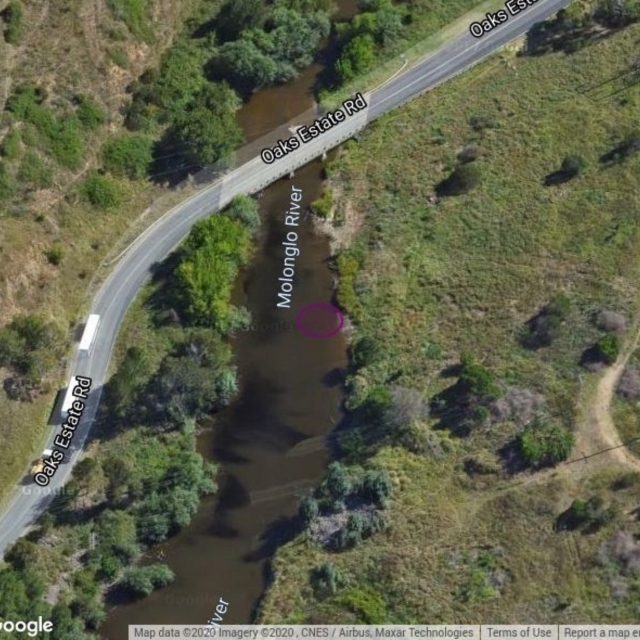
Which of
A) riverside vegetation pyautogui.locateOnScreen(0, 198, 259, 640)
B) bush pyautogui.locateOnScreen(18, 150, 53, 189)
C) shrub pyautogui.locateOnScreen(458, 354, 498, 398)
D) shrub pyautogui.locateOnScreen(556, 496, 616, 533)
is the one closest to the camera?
shrub pyautogui.locateOnScreen(556, 496, 616, 533)

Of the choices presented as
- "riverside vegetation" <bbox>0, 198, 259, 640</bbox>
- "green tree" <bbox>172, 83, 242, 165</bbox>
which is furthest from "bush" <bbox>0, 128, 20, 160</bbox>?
"riverside vegetation" <bbox>0, 198, 259, 640</bbox>

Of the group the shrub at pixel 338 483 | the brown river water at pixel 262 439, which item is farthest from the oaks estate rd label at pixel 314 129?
the shrub at pixel 338 483

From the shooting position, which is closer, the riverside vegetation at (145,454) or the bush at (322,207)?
the riverside vegetation at (145,454)

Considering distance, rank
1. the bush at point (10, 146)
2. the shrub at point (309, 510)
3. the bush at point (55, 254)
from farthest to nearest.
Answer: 1. the bush at point (10, 146)
2. the bush at point (55, 254)
3. the shrub at point (309, 510)

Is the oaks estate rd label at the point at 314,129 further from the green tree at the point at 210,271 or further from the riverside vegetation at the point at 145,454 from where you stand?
the green tree at the point at 210,271

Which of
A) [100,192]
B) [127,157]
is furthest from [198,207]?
[100,192]

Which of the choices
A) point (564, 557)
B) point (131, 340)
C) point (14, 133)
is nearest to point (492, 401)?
point (564, 557)

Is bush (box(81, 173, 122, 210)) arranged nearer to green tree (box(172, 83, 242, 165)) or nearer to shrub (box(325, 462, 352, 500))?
green tree (box(172, 83, 242, 165))
